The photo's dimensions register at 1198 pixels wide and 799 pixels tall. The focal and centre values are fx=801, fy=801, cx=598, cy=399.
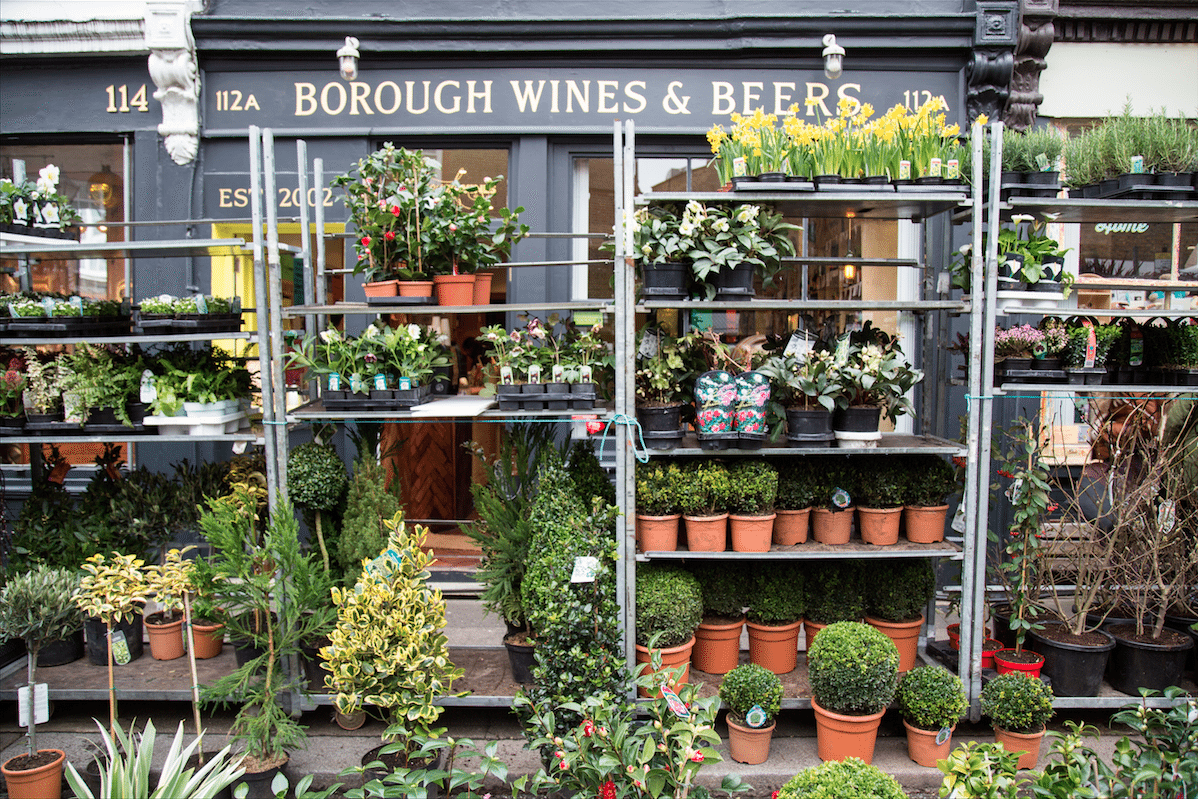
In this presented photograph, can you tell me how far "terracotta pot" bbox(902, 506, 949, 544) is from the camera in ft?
16.1

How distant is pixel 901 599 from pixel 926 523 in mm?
499

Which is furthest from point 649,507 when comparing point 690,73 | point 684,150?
point 690,73

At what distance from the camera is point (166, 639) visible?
528 cm

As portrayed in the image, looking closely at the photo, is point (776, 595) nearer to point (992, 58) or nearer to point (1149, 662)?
point (1149, 662)

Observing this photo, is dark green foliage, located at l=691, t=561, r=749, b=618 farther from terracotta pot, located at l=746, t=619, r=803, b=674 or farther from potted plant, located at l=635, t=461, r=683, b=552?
potted plant, located at l=635, t=461, r=683, b=552

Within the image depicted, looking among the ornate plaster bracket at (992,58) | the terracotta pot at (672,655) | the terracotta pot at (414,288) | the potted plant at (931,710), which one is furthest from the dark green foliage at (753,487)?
the ornate plaster bracket at (992,58)

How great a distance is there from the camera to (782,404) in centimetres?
494

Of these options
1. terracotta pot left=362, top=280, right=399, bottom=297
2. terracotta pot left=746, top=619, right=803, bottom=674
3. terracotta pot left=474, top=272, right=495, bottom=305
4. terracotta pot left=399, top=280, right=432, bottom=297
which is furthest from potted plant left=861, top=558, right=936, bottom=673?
terracotta pot left=362, top=280, right=399, bottom=297

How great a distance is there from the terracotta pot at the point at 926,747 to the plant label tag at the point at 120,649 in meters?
4.83

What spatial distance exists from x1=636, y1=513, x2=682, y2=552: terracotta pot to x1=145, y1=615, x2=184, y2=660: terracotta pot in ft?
10.3

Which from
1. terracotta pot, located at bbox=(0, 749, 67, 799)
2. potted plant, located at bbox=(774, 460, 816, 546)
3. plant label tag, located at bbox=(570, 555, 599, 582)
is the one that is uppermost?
potted plant, located at bbox=(774, 460, 816, 546)

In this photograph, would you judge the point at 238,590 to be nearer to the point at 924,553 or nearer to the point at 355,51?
the point at 924,553

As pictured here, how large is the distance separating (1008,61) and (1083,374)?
314 centimetres

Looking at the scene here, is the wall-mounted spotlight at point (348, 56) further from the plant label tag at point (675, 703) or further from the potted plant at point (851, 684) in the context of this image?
the plant label tag at point (675, 703)
